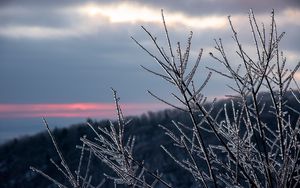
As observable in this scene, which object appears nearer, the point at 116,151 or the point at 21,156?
the point at 116,151

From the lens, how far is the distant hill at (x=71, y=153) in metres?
58.0

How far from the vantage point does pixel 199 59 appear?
10.8ft

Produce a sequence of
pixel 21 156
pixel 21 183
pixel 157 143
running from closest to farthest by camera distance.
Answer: pixel 157 143 < pixel 21 183 < pixel 21 156

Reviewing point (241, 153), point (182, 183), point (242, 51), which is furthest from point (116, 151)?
point (182, 183)

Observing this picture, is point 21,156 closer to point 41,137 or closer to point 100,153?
point 41,137

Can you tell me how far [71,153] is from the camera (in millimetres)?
65562

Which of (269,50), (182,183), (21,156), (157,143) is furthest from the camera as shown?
→ (21,156)

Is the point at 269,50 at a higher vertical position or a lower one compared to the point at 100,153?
higher

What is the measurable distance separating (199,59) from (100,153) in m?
1.00

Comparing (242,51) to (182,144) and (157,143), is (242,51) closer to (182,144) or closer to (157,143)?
(182,144)

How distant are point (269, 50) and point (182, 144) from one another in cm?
91

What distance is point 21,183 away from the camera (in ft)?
219

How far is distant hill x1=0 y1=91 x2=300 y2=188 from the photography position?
190 feet

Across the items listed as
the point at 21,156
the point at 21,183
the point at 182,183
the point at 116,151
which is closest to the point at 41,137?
the point at 21,156
